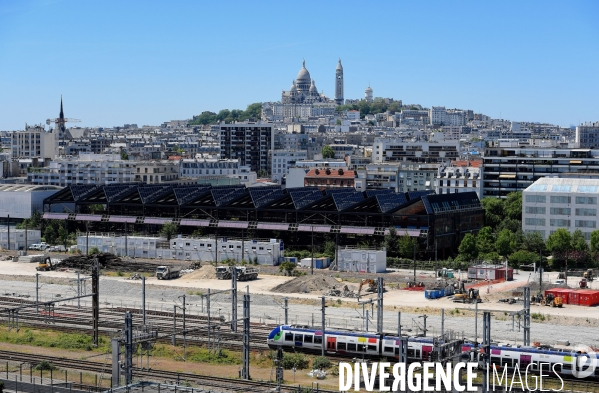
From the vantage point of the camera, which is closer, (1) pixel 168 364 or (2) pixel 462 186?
(1) pixel 168 364

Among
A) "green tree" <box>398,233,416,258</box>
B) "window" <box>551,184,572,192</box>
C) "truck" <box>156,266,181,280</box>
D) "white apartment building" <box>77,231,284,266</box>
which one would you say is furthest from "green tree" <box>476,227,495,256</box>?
"truck" <box>156,266,181,280</box>

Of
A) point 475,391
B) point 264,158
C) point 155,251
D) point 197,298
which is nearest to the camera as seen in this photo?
point 475,391

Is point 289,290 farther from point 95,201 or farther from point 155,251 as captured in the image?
point 95,201

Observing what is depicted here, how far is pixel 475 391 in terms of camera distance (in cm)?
2733

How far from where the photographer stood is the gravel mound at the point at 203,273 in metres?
53.8

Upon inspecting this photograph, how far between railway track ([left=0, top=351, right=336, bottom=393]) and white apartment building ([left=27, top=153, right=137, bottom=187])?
66857 millimetres

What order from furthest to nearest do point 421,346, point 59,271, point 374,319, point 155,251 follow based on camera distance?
point 155,251 → point 59,271 → point 374,319 → point 421,346

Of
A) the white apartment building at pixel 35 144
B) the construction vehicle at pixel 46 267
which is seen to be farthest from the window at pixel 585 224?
the white apartment building at pixel 35 144

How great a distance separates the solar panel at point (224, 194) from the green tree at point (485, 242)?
14.4m

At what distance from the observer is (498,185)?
276 feet

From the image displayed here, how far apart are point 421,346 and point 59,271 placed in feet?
95.7

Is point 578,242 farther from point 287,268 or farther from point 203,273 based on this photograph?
point 203,273

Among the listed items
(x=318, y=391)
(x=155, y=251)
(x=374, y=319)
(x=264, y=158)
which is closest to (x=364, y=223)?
(x=155, y=251)

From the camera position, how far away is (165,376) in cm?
3052
